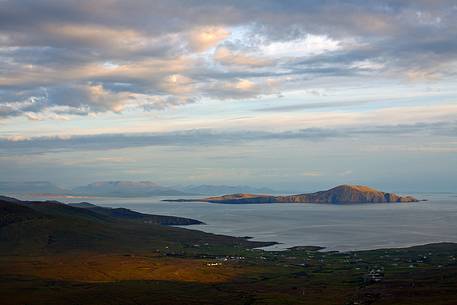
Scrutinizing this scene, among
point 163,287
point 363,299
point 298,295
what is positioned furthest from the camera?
point 163,287

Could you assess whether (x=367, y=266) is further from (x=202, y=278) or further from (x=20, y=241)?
(x=20, y=241)

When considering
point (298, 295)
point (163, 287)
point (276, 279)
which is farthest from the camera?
point (276, 279)

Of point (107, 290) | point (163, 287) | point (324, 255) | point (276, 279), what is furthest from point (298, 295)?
point (324, 255)

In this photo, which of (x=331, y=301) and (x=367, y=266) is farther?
(x=367, y=266)

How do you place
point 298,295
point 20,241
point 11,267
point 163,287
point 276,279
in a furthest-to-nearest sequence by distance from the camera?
point 20,241 < point 11,267 < point 276,279 < point 163,287 < point 298,295

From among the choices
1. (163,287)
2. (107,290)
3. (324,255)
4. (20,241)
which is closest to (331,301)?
(163,287)

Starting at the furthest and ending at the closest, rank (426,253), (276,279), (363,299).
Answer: (426,253)
(276,279)
(363,299)

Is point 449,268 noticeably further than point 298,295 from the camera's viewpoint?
Yes

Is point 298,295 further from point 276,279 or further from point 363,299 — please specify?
point 276,279
